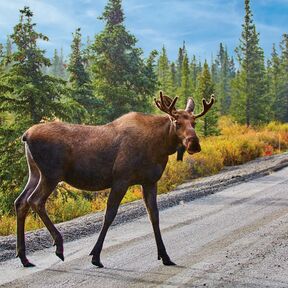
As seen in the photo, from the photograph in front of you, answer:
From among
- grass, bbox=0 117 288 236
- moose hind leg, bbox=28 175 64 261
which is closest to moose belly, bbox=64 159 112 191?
moose hind leg, bbox=28 175 64 261

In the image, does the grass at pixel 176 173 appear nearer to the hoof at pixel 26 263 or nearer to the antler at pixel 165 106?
the hoof at pixel 26 263

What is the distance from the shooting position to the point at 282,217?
9523 mm

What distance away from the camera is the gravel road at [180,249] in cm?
575

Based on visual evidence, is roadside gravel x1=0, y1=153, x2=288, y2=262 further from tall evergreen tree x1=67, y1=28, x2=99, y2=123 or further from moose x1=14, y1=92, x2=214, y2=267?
tall evergreen tree x1=67, y1=28, x2=99, y2=123

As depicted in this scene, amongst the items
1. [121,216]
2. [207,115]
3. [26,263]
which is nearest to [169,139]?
[26,263]

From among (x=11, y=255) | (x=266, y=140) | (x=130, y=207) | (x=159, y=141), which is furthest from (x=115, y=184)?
(x=266, y=140)

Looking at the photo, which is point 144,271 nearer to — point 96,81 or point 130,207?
point 130,207

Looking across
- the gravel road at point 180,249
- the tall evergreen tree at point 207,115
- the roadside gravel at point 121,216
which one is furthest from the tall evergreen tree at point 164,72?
the gravel road at point 180,249

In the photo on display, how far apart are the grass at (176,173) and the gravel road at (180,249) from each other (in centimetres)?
120

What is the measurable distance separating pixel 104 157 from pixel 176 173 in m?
10.8

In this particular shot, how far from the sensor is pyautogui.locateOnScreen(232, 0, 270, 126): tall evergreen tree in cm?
4638

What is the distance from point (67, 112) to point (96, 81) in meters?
10.4

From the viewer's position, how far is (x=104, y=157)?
6.18 meters

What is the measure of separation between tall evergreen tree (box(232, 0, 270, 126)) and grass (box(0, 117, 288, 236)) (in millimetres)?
14566
